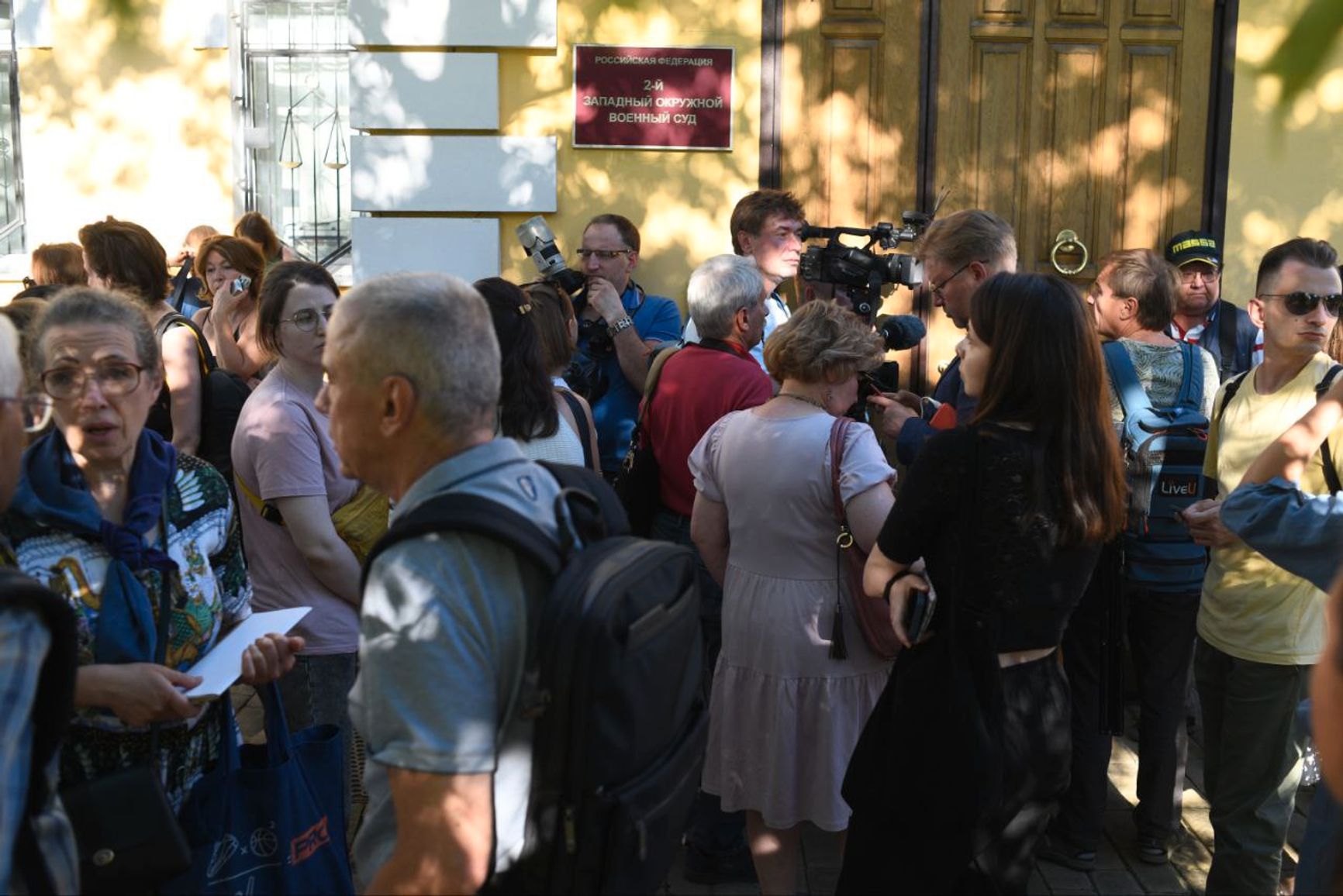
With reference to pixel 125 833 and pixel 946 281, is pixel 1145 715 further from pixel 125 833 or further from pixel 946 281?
pixel 125 833

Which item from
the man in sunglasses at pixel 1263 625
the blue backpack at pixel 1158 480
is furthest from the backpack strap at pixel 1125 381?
the man in sunglasses at pixel 1263 625

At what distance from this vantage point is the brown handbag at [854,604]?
3896 millimetres

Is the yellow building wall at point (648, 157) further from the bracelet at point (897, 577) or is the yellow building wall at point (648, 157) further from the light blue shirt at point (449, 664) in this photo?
the light blue shirt at point (449, 664)

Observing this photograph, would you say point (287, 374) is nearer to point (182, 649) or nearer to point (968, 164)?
point (182, 649)

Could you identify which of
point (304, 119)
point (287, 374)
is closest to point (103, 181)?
point (304, 119)

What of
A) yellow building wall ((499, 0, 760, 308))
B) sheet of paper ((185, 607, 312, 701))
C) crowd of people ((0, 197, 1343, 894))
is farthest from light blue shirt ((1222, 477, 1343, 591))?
yellow building wall ((499, 0, 760, 308))

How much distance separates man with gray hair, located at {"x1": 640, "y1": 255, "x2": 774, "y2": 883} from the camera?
457cm

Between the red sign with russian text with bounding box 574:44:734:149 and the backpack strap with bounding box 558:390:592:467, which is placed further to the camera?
the red sign with russian text with bounding box 574:44:734:149

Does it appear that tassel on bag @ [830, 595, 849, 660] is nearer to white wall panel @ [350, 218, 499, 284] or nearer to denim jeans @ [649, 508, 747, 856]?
denim jeans @ [649, 508, 747, 856]

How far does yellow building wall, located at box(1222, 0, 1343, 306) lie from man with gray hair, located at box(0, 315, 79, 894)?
254 inches

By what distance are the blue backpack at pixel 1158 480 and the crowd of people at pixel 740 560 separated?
2 cm

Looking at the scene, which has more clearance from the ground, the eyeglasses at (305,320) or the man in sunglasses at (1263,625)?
the eyeglasses at (305,320)

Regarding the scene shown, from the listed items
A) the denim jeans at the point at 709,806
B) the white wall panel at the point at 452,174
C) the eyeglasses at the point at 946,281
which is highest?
the white wall panel at the point at 452,174

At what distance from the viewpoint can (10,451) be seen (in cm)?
223
